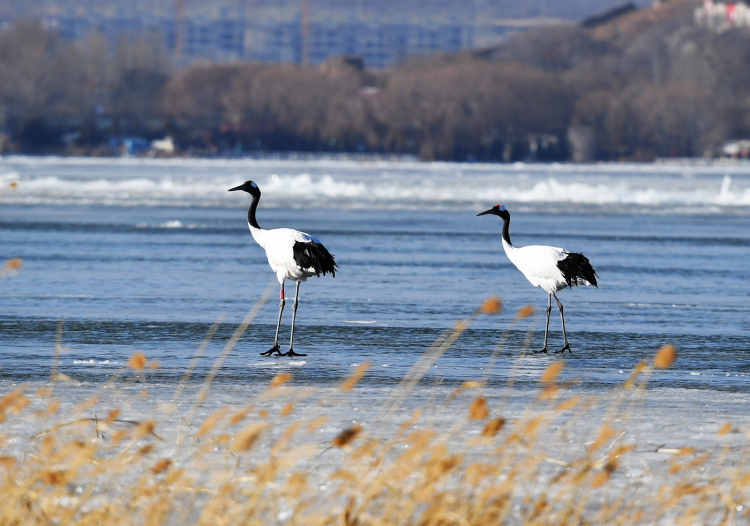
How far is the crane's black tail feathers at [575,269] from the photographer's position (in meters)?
9.83

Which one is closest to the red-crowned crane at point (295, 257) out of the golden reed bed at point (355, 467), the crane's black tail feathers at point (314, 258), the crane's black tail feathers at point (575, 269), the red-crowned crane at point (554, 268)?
the crane's black tail feathers at point (314, 258)

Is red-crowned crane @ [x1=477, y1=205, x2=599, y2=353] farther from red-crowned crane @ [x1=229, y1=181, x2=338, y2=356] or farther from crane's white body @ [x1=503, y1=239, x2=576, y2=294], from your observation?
red-crowned crane @ [x1=229, y1=181, x2=338, y2=356]

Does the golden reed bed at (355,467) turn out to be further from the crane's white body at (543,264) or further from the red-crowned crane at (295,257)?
the crane's white body at (543,264)

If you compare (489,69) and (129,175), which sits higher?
(489,69)

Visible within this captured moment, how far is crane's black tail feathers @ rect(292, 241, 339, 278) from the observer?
31.0 feet

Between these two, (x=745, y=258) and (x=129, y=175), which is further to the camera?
(x=129, y=175)

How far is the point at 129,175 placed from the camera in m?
51.4

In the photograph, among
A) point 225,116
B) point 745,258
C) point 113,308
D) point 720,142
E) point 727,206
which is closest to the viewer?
point 113,308

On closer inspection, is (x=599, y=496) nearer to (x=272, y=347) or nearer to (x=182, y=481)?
(x=182, y=481)

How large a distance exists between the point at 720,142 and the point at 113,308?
120 m

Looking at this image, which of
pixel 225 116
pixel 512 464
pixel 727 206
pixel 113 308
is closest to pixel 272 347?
pixel 113 308

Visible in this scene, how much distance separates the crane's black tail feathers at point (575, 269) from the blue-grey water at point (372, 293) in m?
0.62

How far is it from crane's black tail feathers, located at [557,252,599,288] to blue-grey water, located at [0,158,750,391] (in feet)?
2.04

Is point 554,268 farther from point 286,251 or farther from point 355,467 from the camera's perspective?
point 355,467
